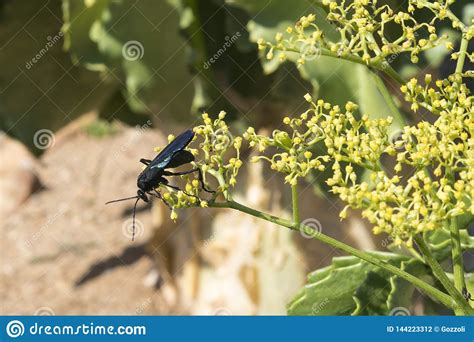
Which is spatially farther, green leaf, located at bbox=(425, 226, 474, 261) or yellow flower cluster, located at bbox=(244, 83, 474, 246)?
green leaf, located at bbox=(425, 226, 474, 261)

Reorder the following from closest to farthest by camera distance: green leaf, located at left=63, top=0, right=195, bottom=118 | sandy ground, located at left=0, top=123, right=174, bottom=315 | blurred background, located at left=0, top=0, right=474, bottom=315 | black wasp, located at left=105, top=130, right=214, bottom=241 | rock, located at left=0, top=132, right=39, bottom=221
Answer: black wasp, located at left=105, top=130, right=214, bottom=241 → blurred background, located at left=0, top=0, right=474, bottom=315 → green leaf, located at left=63, top=0, right=195, bottom=118 → sandy ground, located at left=0, top=123, right=174, bottom=315 → rock, located at left=0, top=132, right=39, bottom=221

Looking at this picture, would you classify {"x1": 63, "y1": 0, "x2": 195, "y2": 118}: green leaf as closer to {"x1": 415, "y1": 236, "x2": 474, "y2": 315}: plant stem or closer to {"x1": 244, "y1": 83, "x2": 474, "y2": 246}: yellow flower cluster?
{"x1": 244, "y1": 83, "x2": 474, "y2": 246}: yellow flower cluster

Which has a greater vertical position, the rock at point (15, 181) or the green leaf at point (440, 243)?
the rock at point (15, 181)

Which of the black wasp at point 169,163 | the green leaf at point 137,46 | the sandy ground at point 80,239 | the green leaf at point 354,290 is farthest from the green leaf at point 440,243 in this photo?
the sandy ground at point 80,239

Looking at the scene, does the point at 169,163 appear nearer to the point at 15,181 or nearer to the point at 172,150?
the point at 172,150

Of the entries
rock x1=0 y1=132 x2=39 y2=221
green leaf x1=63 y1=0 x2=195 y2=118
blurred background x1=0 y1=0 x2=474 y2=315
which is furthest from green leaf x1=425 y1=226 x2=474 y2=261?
rock x1=0 y1=132 x2=39 y2=221

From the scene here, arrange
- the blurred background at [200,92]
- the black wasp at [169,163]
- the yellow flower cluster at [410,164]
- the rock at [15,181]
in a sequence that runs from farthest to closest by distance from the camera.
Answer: the rock at [15,181] < the blurred background at [200,92] < the black wasp at [169,163] < the yellow flower cluster at [410,164]

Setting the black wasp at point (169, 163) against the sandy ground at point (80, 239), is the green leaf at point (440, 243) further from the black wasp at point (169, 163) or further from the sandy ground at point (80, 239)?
the sandy ground at point (80, 239)

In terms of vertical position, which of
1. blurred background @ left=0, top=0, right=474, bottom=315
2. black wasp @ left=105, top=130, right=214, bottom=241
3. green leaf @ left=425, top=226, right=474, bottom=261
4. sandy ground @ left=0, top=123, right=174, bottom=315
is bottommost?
green leaf @ left=425, top=226, right=474, bottom=261
